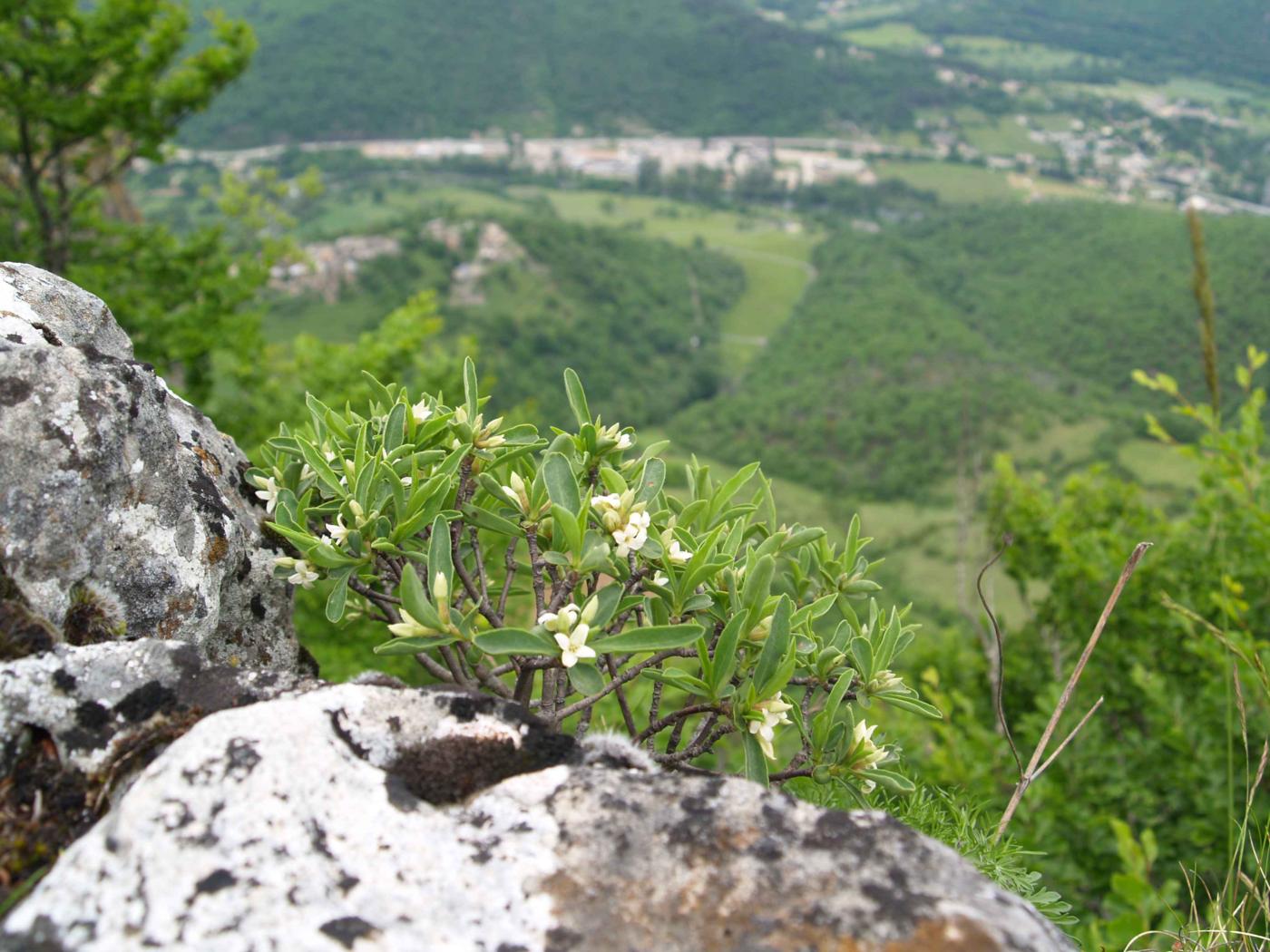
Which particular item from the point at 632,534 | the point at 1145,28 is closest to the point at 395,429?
the point at 632,534

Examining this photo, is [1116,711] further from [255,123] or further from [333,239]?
[255,123]

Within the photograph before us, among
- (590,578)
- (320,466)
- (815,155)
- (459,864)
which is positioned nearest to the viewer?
(459,864)

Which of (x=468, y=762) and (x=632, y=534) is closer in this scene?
(x=468, y=762)

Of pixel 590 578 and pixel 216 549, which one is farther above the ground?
pixel 590 578

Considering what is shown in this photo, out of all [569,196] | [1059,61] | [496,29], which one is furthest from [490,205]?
[1059,61]

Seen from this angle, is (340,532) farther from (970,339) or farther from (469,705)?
(970,339)

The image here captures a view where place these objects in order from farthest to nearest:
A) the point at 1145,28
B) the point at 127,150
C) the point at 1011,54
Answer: the point at 1011,54
the point at 1145,28
the point at 127,150

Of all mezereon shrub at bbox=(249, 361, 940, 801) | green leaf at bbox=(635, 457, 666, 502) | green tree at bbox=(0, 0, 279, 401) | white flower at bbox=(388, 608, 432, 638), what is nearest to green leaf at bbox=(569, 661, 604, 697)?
→ mezereon shrub at bbox=(249, 361, 940, 801)
